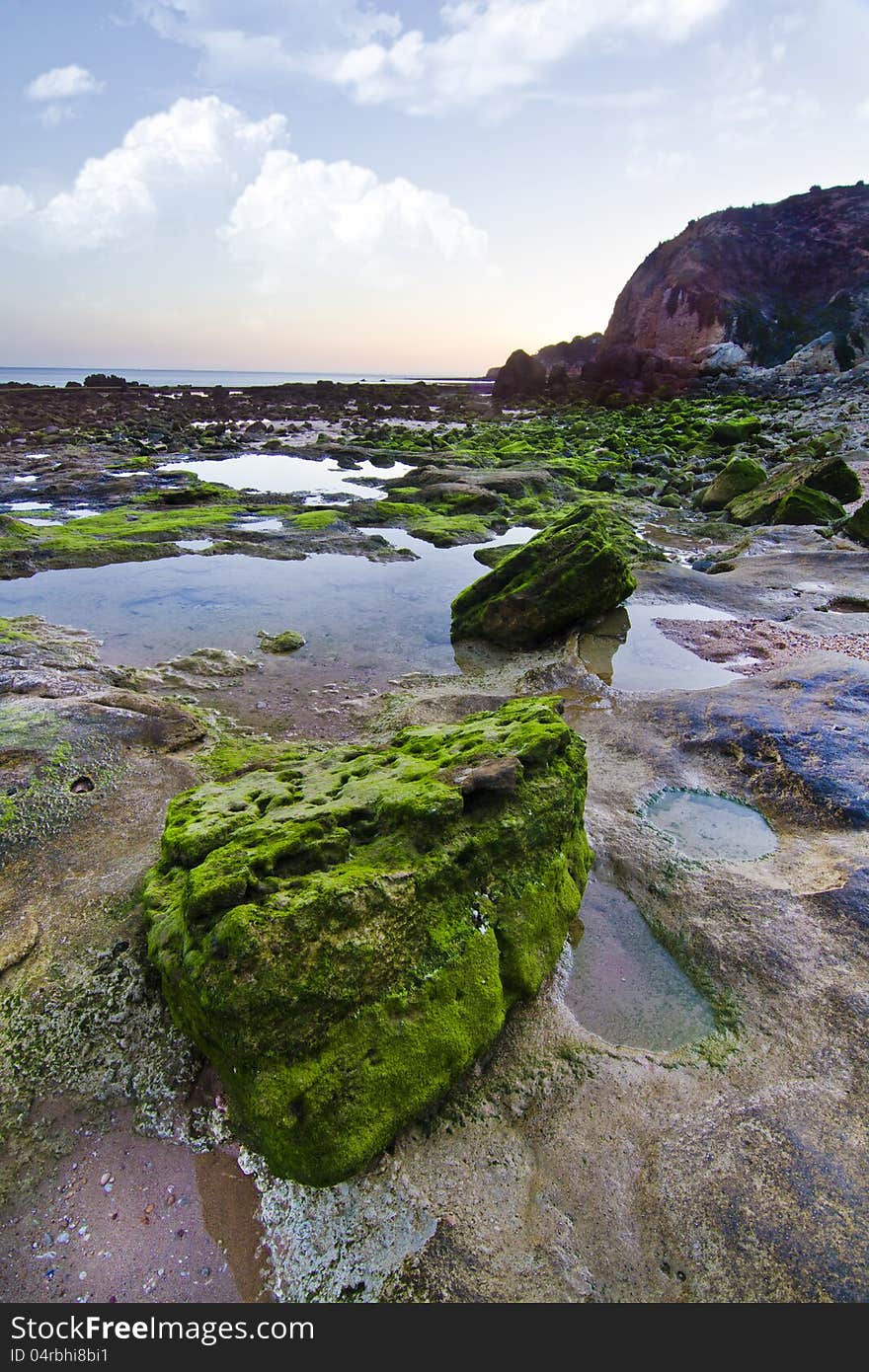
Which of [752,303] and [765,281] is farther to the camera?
[765,281]

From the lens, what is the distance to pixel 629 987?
16.6 ft

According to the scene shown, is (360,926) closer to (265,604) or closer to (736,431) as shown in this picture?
(265,604)

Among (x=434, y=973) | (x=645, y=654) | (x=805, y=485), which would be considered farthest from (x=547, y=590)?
(x=805, y=485)

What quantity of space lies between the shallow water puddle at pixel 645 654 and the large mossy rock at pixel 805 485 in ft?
25.4

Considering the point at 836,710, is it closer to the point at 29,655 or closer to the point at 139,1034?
the point at 139,1034

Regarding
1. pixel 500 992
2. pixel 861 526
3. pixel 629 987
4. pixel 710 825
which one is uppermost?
Result: pixel 861 526

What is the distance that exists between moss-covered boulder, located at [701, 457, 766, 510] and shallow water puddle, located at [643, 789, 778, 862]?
1781 cm

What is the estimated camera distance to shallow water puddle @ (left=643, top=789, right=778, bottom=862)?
6402 millimetres

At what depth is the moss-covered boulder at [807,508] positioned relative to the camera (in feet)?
61.1

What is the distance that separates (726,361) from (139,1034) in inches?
3262

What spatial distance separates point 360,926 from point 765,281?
334 ft

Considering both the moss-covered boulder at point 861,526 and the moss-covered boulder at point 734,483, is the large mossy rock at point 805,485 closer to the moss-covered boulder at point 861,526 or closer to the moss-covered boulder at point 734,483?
the moss-covered boulder at point 734,483

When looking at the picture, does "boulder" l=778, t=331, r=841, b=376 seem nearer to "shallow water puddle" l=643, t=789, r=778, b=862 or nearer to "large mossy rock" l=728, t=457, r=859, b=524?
"large mossy rock" l=728, t=457, r=859, b=524

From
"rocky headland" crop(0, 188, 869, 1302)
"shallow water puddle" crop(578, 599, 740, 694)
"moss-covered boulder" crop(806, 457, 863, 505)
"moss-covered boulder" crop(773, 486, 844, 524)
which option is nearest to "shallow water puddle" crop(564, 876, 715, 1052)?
"rocky headland" crop(0, 188, 869, 1302)
